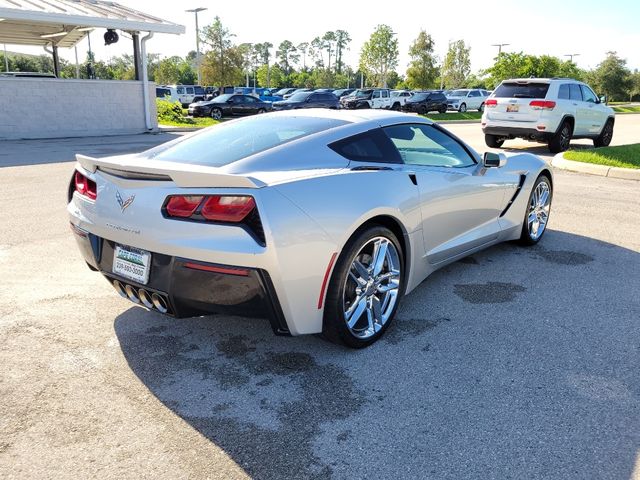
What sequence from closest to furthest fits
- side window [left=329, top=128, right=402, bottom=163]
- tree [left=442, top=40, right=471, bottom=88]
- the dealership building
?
side window [left=329, top=128, right=402, bottom=163] → the dealership building → tree [left=442, top=40, right=471, bottom=88]

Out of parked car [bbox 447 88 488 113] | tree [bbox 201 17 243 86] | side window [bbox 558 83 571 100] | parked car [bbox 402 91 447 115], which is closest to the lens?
side window [bbox 558 83 571 100]

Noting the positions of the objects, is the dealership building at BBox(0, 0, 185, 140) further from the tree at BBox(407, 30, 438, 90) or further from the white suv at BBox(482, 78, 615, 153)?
the tree at BBox(407, 30, 438, 90)

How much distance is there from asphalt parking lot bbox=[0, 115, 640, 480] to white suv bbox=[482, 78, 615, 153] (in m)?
9.46

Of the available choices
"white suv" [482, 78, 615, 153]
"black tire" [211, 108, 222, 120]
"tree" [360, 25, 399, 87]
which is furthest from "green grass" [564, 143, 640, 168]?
"tree" [360, 25, 399, 87]

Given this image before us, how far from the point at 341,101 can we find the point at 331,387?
1362 inches

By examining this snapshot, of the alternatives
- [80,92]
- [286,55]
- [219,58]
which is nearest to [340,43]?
[286,55]

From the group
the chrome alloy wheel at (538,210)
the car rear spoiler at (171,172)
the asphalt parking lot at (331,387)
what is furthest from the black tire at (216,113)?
the car rear spoiler at (171,172)

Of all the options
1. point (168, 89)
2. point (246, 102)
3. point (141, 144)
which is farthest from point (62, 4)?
point (168, 89)

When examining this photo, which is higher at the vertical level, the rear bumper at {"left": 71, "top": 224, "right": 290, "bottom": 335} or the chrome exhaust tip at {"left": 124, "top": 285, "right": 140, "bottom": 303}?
the rear bumper at {"left": 71, "top": 224, "right": 290, "bottom": 335}

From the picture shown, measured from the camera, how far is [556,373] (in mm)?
3197

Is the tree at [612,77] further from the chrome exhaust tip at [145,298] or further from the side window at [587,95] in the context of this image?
the chrome exhaust tip at [145,298]

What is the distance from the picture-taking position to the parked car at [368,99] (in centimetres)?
3544

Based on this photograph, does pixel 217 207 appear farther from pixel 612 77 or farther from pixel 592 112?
pixel 612 77

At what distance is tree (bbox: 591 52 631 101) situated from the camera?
2763 inches
